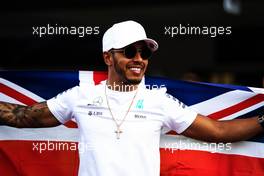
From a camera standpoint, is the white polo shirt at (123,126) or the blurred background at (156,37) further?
the blurred background at (156,37)

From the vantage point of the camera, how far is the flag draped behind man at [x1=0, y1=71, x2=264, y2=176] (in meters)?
4.70

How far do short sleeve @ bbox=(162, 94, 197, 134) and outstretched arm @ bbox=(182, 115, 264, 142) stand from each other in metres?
0.04

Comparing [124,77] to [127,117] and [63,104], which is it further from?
[63,104]

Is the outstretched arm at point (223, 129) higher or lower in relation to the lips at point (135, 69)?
lower

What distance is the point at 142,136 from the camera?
419 cm

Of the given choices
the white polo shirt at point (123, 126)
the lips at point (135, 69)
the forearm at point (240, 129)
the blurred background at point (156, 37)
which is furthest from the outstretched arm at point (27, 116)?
the blurred background at point (156, 37)

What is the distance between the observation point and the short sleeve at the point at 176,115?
428 centimetres

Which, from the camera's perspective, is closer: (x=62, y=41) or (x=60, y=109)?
(x=60, y=109)

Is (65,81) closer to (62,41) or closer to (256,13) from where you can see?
(62,41)

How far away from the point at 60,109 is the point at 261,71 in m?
8.27

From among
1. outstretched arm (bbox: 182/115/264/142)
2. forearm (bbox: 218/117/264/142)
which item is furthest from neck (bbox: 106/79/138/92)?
forearm (bbox: 218/117/264/142)

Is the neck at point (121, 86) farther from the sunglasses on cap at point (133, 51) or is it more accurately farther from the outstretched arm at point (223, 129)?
the outstretched arm at point (223, 129)

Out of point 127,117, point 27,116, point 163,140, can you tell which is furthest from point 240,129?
point 27,116

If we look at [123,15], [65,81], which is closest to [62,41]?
[123,15]
